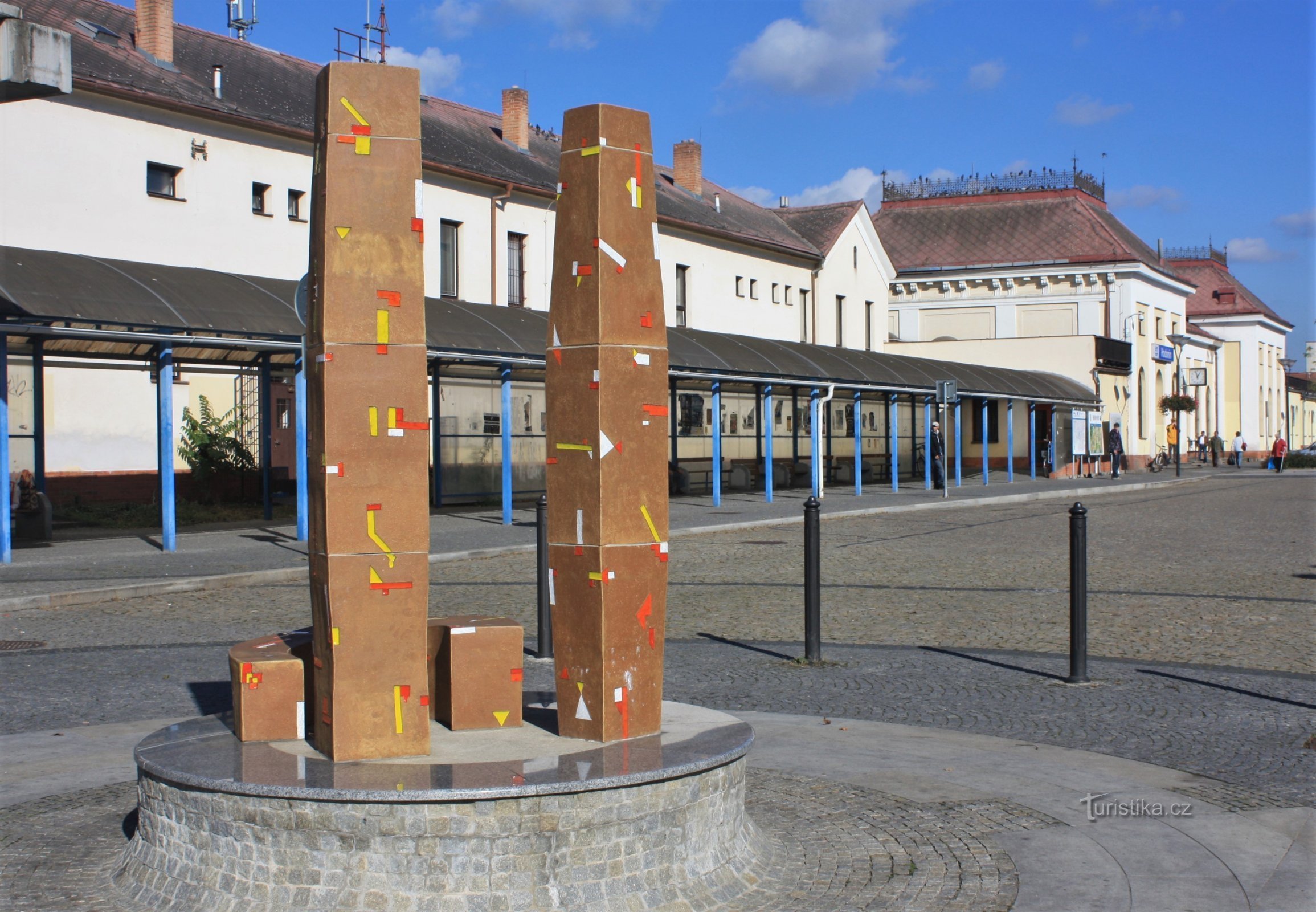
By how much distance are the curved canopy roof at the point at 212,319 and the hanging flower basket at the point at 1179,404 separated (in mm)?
30192

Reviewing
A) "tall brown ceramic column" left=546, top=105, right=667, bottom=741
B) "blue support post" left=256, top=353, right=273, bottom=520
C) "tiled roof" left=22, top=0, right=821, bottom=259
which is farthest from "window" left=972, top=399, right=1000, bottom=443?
"tall brown ceramic column" left=546, top=105, right=667, bottom=741

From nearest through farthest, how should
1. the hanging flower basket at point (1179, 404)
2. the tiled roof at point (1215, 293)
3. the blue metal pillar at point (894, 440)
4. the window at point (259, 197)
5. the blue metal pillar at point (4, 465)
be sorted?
the blue metal pillar at point (4, 465), the window at point (259, 197), the blue metal pillar at point (894, 440), the hanging flower basket at point (1179, 404), the tiled roof at point (1215, 293)

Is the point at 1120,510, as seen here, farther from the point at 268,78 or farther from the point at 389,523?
the point at 389,523

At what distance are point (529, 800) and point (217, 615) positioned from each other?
830 centimetres

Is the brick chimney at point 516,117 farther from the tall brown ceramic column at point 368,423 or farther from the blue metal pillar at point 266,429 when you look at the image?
the tall brown ceramic column at point 368,423

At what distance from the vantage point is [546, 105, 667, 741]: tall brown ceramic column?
4871 mm

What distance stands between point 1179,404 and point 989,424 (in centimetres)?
1071

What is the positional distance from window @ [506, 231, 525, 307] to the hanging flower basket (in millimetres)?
32558

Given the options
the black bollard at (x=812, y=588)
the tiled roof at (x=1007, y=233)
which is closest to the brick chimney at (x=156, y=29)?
the black bollard at (x=812, y=588)

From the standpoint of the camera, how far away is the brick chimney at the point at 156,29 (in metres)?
27.5

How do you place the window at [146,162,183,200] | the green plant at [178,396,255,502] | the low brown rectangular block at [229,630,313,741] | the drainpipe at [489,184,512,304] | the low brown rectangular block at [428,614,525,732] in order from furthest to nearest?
the drainpipe at [489,184,512,304] → the window at [146,162,183,200] → the green plant at [178,396,255,502] → the low brown rectangular block at [428,614,525,732] → the low brown rectangular block at [229,630,313,741]

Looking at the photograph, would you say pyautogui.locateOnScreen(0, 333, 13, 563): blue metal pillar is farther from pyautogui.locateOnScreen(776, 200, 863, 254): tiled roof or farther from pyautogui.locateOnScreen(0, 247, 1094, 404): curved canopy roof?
pyautogui.locateOnScreen(776, 200, 863, 254): tiled roof

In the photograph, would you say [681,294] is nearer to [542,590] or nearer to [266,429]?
[266,429]

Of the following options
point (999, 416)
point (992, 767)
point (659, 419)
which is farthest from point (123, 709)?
point (999, 416)
